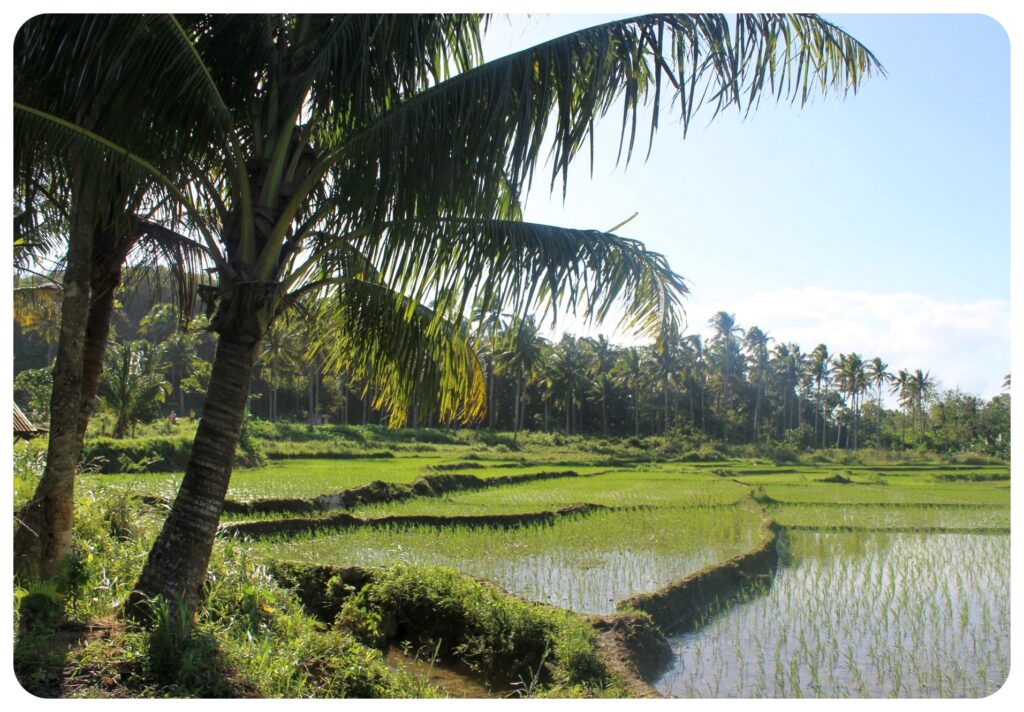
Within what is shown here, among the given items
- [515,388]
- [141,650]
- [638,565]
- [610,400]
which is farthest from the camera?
[610,400]

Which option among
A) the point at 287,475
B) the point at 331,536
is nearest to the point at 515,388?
the point at 287,475

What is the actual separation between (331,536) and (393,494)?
7.93 ft

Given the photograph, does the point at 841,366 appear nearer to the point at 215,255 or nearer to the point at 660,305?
the point at 660,305

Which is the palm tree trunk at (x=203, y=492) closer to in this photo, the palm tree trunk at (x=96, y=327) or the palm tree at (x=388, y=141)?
the palm tree at (x=388, y=141)

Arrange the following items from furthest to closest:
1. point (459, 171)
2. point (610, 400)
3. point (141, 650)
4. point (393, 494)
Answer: point (610, 400) → point (393, 494) → point (459, 171) → point (141, 650)

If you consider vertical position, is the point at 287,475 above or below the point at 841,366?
below

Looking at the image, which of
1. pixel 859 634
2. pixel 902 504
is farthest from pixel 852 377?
pixel 859 634

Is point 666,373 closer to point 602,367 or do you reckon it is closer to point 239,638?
point 602,367

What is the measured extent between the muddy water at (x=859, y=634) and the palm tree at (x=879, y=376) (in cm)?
610

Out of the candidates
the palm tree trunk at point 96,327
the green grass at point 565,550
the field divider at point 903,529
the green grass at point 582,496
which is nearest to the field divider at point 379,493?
the green grass at point 582,496

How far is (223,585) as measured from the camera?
151 inches

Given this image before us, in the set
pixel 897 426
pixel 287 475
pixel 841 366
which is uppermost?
pixel 841 366

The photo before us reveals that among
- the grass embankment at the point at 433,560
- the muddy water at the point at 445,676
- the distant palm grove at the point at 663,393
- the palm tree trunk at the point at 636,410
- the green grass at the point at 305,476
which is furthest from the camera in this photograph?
the palm tree trunk at the point at 636,410

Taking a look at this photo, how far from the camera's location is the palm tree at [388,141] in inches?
119
